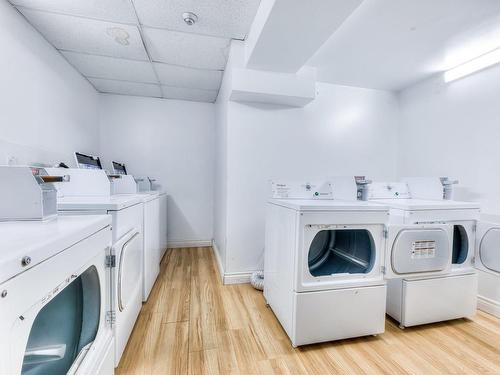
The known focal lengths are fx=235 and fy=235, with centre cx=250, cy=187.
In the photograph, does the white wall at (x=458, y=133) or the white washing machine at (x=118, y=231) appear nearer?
the white washing machine at (x=118, y=231)

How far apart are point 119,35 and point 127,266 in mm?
1853

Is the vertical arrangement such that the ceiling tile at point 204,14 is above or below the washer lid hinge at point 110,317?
above

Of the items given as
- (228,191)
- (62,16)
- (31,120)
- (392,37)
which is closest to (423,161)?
(392,37)

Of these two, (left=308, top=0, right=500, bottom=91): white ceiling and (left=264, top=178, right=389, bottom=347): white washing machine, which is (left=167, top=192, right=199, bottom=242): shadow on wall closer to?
(left=264, top=178, right=389, bottom=347): white washing machine

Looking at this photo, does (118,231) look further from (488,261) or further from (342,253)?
(488,261)

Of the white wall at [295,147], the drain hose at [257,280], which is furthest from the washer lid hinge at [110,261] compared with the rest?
the drain hose at [257,280]

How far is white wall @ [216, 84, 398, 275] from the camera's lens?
2.32 metres

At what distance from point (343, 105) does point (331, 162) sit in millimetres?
704

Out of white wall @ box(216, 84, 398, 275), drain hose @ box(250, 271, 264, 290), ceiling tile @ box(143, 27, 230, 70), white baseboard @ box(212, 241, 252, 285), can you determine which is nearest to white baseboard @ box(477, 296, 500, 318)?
white wall @ box(216, 84, 398, 275)

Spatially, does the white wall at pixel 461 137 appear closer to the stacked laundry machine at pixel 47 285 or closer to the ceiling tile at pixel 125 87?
the stacked laundry machine at pixel 47 285

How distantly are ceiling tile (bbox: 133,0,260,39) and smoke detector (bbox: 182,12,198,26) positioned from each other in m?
0.02

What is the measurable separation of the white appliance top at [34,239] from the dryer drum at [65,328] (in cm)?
21

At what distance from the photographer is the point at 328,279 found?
1.46 m

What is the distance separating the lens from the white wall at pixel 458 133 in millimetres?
2025
